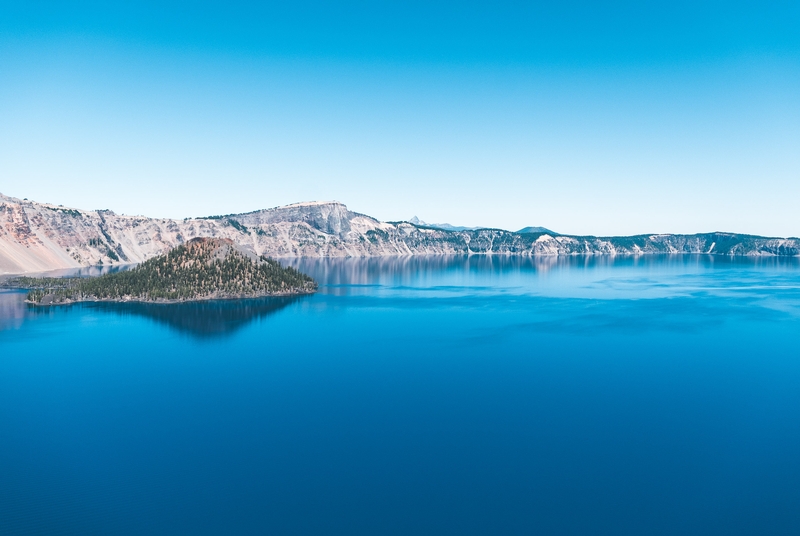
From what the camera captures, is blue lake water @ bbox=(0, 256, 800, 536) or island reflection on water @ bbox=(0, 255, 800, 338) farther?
island reflection on water @ bbox=(0, 255, 800, 338)

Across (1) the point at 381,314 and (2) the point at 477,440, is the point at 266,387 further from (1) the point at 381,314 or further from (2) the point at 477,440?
(1) the point at 381,314

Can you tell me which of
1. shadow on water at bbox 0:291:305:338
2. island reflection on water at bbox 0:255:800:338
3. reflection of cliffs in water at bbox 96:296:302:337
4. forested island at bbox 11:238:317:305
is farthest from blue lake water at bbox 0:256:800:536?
forested island at bbox 11:238:317:305

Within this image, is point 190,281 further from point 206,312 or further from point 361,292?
point 361,292

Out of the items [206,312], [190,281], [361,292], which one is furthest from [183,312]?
[361,292]

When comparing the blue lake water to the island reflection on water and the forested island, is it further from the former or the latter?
the forested island

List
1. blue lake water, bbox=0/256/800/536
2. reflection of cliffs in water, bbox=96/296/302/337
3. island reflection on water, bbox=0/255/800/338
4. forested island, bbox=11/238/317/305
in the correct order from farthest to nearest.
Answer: forested island, bbox=11/238/317/305, island reflection on water, bbox=0/255/800/338, reflection of cliffs in water, bbox=96/296/302/337, blue lake water, bbox=0/256/800/536

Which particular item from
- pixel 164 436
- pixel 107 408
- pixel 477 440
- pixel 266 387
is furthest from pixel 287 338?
pixel 477 440

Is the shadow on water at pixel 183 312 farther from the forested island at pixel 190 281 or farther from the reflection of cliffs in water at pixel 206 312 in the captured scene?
the forested island at pixel 190 281

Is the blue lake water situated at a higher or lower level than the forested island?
lower
